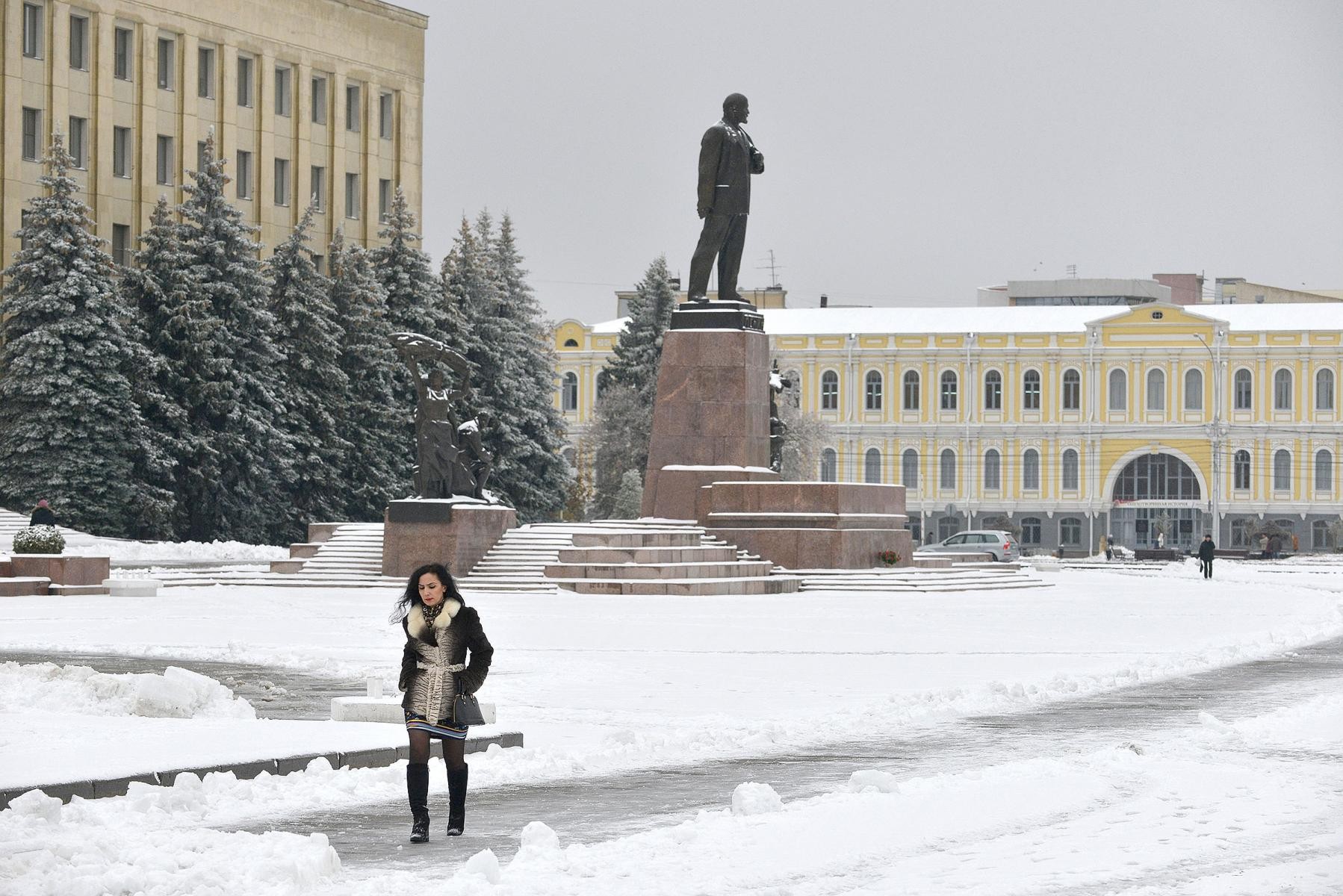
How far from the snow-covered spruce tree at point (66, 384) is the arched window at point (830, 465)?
48.6m

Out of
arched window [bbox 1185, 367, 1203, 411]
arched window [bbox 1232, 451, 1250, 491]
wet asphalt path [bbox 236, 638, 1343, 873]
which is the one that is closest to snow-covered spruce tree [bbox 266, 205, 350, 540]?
wet asphalt path [bbox 236, 638, 1343, 873]

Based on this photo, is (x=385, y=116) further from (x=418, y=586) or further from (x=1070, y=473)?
(x=418, y=586)

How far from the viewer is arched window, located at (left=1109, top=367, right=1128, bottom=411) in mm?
87375

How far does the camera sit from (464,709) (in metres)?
8.80

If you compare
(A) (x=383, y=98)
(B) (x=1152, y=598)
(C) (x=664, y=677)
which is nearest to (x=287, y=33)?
(A) (x=383, y=98)

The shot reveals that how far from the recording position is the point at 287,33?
63.9 m

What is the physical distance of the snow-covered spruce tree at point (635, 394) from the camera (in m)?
68.0

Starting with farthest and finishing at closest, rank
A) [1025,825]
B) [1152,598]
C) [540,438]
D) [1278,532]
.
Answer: [1278,532] → [540,438] → [1152,598] → [1025,825]

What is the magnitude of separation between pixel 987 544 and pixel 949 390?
34.3 m

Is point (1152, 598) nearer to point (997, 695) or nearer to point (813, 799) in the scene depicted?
point (997, 695)

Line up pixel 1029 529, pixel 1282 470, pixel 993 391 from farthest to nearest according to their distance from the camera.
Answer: pixel 993 391 < pixel 1029 529 < pixel 1282 470

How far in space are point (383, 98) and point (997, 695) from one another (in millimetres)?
56244

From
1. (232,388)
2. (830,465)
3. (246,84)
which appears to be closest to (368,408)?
(232,388)

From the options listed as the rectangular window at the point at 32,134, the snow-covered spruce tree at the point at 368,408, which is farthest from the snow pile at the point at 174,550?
the rectangular window at the point at 32,134
